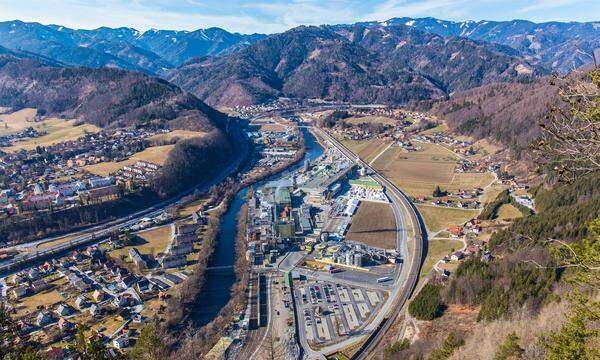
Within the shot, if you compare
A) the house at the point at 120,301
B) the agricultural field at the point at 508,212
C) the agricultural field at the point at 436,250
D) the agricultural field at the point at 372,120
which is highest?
the agricultural field at the point at 372,120

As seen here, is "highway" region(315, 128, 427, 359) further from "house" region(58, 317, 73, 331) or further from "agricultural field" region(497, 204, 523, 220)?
"house" region(58, 317, 73, 331)

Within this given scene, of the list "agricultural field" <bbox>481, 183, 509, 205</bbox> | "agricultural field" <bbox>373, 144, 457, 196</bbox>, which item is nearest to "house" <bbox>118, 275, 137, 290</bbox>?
"agricultural field" <bbox>373, 144, 457, 196</bbox>

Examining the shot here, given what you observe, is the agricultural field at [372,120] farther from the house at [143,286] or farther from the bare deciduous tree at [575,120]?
the bare deciduous tree at [575,120]

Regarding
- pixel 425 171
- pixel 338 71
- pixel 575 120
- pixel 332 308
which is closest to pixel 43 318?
pixel 332 308

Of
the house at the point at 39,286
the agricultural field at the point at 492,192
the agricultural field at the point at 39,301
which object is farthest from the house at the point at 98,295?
the agricultural field at the point at 492,192

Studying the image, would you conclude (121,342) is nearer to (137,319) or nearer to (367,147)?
(137,319)
